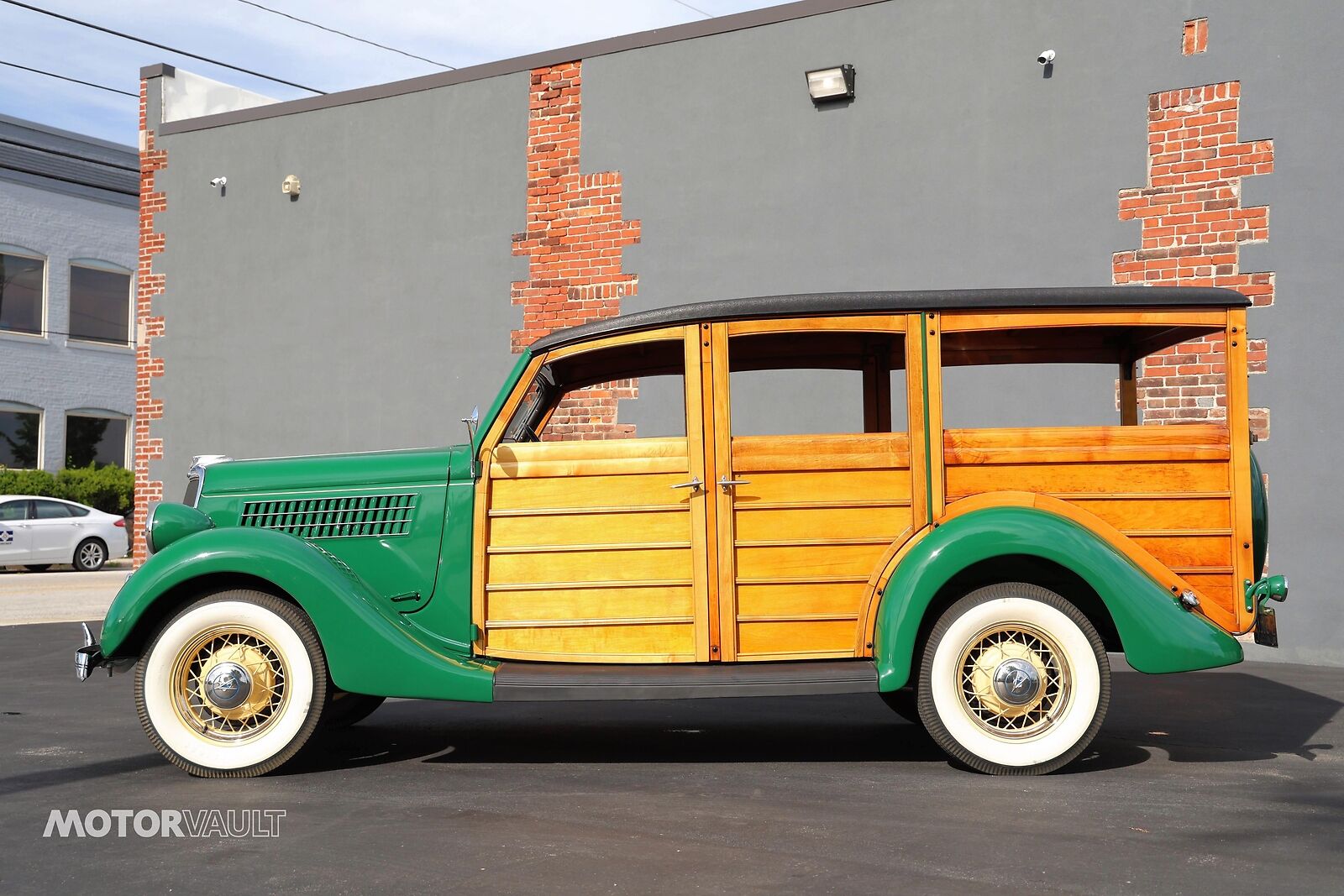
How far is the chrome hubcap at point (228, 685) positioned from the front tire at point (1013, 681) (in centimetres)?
285

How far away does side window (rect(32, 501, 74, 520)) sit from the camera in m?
19.3

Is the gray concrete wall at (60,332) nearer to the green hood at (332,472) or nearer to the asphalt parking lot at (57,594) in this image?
the asphalt parking lot at (57,594)

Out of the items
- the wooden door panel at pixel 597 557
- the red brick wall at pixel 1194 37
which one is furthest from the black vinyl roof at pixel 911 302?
the red brick wall at pixel 1194 37

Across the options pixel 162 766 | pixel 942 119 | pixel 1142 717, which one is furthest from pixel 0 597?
pixel 1142 717

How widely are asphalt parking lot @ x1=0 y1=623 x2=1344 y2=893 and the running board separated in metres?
0.37

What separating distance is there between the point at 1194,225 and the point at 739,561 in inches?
223

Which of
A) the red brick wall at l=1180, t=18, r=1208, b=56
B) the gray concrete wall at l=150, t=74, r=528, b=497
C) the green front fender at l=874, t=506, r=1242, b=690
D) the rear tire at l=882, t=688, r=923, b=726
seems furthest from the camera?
the gray concrete wall at l=150, t=74, r=528, b=497

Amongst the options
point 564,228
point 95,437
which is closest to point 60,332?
point 95,437

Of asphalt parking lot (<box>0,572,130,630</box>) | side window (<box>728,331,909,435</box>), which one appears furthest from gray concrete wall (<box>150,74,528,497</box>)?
side window (<box>728,331,909,435</box>)

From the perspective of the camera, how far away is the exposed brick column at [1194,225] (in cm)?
879

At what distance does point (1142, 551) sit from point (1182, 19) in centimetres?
571

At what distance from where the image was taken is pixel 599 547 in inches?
212

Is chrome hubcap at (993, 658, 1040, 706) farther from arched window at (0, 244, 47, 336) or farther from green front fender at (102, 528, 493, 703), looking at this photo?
arched window at (0, 244, 47, 336)

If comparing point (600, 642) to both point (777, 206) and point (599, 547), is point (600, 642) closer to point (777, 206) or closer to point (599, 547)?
point (599, 547)
